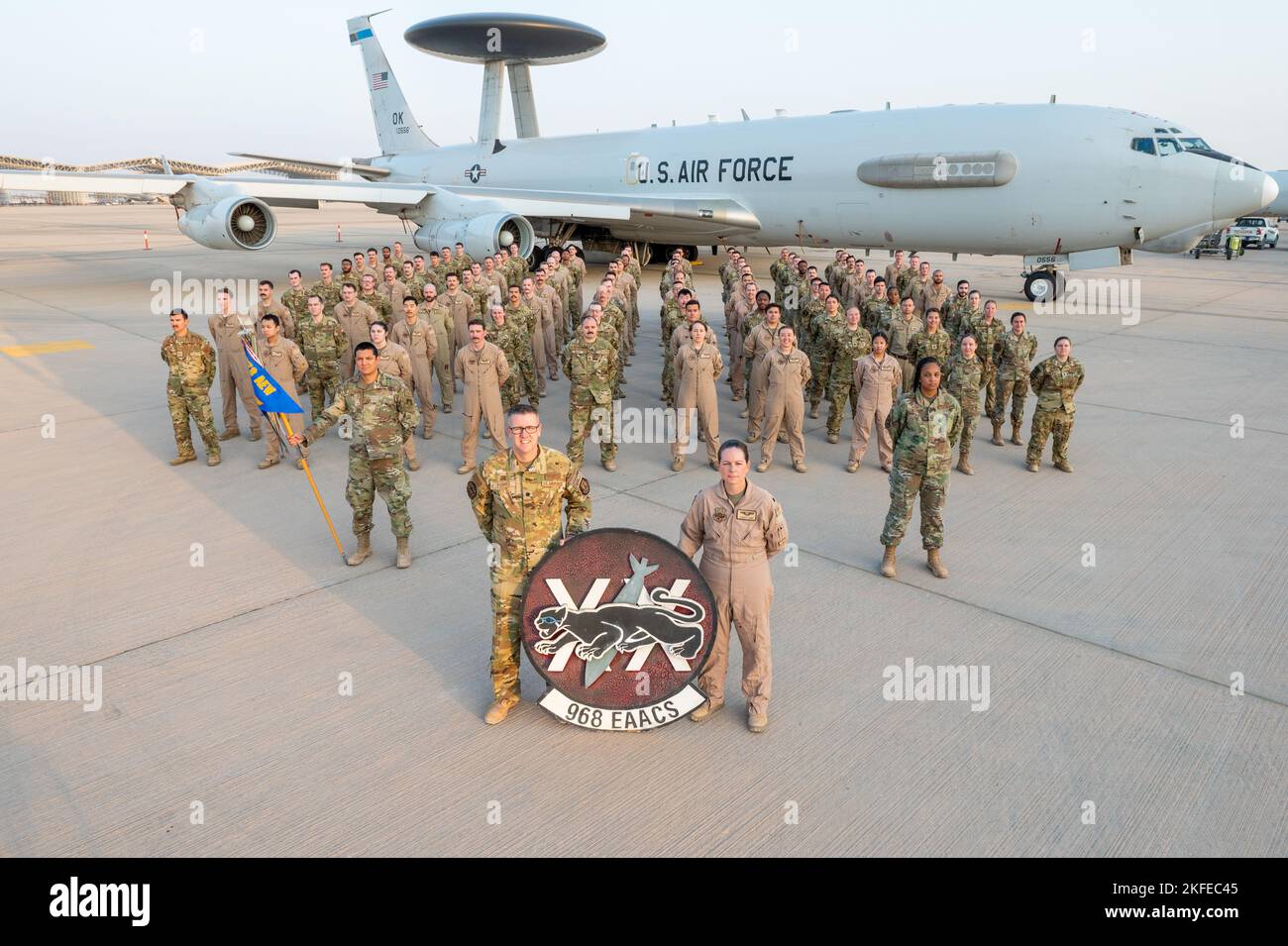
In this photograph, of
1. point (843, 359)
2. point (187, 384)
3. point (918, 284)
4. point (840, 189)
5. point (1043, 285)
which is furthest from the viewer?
point (1043, 285)

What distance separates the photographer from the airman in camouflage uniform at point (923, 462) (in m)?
5.69

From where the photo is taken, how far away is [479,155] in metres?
27.0

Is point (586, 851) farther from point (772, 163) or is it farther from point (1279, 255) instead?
point (1279, 255)

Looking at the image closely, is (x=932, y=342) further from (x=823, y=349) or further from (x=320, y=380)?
(x=320, y=380)

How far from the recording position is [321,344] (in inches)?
358

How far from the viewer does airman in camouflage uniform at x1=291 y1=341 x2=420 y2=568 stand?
580cm

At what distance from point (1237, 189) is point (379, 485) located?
16.5m

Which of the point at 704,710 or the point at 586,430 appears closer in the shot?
the point at 704,710

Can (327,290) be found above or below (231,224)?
below

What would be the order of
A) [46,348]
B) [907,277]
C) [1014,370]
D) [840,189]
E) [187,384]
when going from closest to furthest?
1. [187,384]
2. [1014,370]
3. [907,277]
4. [46,348]
5. [840,189]

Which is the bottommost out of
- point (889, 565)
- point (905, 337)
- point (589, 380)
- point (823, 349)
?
point (889, 565)

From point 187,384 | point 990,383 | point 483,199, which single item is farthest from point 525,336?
point 483,199

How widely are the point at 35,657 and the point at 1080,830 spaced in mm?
5899
